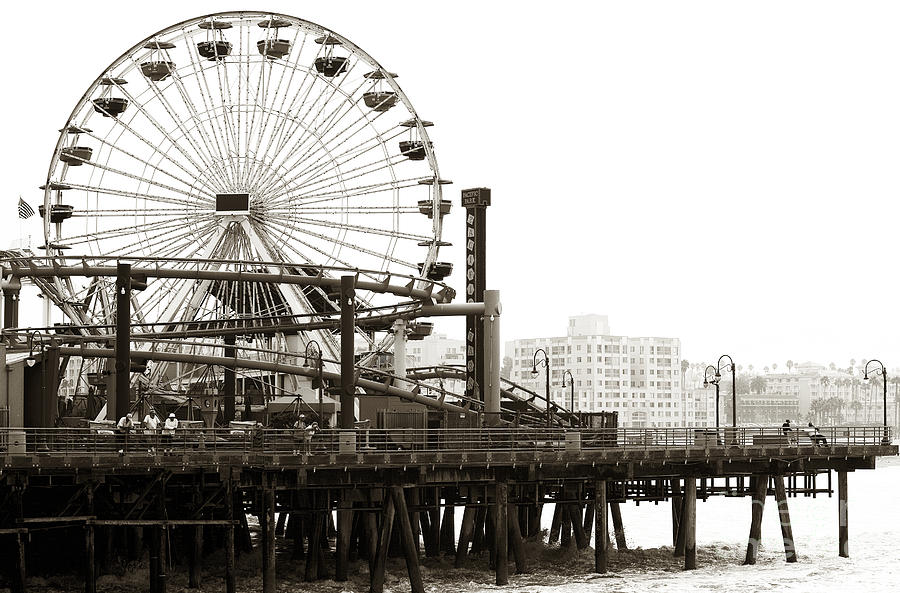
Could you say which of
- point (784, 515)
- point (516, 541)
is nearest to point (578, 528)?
point (784, 515)

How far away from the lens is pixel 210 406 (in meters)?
62.6

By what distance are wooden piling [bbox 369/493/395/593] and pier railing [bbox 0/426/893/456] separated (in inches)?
61.4

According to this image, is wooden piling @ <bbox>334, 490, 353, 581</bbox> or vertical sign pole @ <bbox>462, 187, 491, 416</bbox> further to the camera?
vertical sign pole @ <bbox>462, 187, 491, 416</bbox>

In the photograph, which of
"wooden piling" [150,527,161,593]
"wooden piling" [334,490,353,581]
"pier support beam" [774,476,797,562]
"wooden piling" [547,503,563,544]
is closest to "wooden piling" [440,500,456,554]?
"wooden piling" [547,503,563,544]

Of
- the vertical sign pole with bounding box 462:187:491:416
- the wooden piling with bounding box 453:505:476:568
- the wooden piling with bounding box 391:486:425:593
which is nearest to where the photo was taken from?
the wooden piling with bounding box 391:486:425:593

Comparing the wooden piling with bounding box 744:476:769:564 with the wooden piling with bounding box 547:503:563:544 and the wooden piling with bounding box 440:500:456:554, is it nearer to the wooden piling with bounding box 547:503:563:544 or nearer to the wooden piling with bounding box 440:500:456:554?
the wooden piling with bounding box 547:503:563:544

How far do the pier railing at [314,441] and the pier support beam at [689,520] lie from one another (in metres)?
1.31

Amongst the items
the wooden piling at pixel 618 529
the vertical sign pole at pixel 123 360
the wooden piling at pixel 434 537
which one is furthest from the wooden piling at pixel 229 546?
the wooden piling at pixel 618 529

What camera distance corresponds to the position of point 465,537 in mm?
53344

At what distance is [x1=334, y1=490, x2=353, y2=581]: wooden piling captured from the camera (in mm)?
45719

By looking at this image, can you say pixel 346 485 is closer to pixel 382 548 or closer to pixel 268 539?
pixel 382 548

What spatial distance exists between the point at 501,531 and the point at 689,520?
8450 mm

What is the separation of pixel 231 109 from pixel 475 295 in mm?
13809

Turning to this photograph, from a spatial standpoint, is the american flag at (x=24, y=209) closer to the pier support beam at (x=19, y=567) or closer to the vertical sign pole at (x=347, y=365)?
the vertical sign pole at (x=347, y=365)
